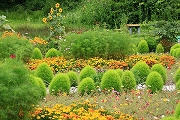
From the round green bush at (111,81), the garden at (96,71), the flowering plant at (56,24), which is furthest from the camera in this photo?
the flowering plant at (56,24)

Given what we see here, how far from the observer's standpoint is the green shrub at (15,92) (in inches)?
209

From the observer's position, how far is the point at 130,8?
20891 millimetres

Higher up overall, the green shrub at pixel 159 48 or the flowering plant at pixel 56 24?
the flowering plant at pixel 56 24

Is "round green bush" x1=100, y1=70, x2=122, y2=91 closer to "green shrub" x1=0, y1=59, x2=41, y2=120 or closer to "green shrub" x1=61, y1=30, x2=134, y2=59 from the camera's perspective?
"green shrub" x1=0, y1=59, x2=41, y2=120

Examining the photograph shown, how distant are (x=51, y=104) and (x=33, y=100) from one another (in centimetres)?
159

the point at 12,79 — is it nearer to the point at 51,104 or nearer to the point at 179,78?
the point at 51,104

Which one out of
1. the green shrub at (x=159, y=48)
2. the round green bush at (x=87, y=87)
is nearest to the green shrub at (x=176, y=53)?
the green shrub at (x=159, y=48)

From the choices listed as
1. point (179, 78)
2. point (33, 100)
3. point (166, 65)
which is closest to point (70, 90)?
point (179, 78)

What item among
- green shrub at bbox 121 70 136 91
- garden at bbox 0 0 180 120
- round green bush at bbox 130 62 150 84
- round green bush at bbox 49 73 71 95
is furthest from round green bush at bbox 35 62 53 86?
round green bush at bbox 130 62 150 84

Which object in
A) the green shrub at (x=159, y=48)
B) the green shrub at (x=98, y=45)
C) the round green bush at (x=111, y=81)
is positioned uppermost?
the green shrub at (x=98, y=45)

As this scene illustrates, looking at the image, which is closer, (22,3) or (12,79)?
(12,79)

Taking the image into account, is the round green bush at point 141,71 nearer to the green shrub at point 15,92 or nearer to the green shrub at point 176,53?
the green shrub at point 176,53

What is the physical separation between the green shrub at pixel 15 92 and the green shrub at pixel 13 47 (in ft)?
16.8

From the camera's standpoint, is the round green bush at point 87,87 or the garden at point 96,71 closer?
the garden at point 96,71
